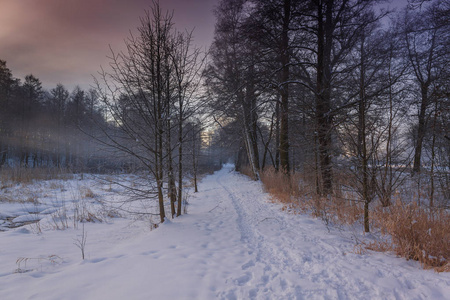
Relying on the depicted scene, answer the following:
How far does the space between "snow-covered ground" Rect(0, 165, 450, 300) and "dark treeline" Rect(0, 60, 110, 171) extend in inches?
843

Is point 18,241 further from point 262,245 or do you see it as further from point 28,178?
point 28,178

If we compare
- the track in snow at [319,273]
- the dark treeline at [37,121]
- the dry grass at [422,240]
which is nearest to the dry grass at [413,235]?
the dry grass at [422,240]

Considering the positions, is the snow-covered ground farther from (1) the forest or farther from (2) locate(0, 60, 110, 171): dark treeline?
(2) locate(0, 60, 110, 171): dark treeline

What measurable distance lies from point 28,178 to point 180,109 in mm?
13030

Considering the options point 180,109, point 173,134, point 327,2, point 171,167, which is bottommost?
point 171,167

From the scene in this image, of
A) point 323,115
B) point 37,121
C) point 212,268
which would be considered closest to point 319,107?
point 323,115

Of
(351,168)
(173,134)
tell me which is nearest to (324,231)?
(351,168)

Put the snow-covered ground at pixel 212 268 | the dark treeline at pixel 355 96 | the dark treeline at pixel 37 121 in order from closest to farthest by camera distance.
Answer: the snow-covered ground at pixel 212 268
the dark treeline at pixel 355 96
the dark treeline at pixel 37 121

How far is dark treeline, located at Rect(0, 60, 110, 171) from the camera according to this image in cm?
2202

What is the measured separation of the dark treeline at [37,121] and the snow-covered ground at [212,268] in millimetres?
21413

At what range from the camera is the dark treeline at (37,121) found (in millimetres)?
22016

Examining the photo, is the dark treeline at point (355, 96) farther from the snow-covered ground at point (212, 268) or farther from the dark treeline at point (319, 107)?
the snow-covered ground at point (212, 268)

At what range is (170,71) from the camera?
186 inches

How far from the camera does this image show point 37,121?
2541cm
